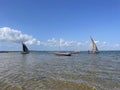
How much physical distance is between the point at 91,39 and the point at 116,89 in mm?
89696

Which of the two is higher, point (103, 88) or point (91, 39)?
point (91, 39)

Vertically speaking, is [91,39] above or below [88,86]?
above

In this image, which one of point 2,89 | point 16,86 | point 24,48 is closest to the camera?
point 2,89

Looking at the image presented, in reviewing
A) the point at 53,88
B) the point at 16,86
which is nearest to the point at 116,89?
the point at 53,88

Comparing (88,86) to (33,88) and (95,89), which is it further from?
(33,88)

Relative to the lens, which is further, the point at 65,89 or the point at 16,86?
the point at 16,86

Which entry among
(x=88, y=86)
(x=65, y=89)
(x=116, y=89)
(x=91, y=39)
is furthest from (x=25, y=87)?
(x=91, y=39)

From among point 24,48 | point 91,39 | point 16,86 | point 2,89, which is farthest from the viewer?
point 24,48

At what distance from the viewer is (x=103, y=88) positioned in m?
13.0

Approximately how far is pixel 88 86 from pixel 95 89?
36.0 inches

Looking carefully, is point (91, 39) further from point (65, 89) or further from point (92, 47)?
point (65, 89)

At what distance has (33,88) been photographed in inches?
501

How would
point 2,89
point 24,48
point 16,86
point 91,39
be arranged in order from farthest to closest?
point 24,48 < point 91,39 < point 16,86 < point 2,89

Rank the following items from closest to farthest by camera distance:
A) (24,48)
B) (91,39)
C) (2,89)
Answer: (2,89)
(91,39)
(24,48)
